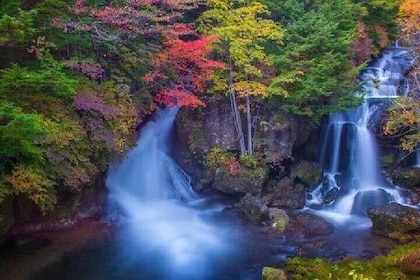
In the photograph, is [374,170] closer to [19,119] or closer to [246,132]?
[246,132]

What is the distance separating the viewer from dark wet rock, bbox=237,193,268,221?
600 inches

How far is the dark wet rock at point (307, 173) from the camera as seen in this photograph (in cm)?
1755

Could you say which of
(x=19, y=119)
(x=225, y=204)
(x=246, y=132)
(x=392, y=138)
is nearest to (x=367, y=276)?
(x=19, y=119)

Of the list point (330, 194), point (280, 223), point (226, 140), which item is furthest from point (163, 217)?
point (330, 194)

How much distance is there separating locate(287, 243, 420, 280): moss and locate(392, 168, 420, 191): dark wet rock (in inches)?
349

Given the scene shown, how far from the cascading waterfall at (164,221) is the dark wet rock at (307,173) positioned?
11.8 feet

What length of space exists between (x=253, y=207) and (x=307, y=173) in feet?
11.3

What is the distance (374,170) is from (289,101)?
5187mm

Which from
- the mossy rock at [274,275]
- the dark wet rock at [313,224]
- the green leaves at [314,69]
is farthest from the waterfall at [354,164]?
the mossy rock at [274,275]

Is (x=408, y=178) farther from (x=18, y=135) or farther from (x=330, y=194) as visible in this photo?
(x=18, y=135)

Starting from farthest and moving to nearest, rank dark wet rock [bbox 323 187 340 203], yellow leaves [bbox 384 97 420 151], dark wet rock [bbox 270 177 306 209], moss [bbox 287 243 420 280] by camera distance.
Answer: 1. dark wet rock [bbox 323 187 340 203]
2. dark wet rock [bbox 270 177 306 209]
3. yellow leaves [bbox 384 97 420 151]
4. moss [bbox 287 243 420 280]

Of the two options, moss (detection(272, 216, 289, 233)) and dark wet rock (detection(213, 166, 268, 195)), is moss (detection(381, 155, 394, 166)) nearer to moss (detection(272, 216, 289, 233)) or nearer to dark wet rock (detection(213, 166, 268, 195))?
dark wet rock (detection(213, 166, 268, 195))

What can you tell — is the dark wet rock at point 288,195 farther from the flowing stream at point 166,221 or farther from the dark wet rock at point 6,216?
the dark wet rock at point 6,216

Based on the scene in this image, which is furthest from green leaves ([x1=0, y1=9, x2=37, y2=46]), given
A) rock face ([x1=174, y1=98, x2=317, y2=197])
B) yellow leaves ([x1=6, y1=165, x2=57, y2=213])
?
rock face ([x1=174, y1=98, x2=317, y2=197])
